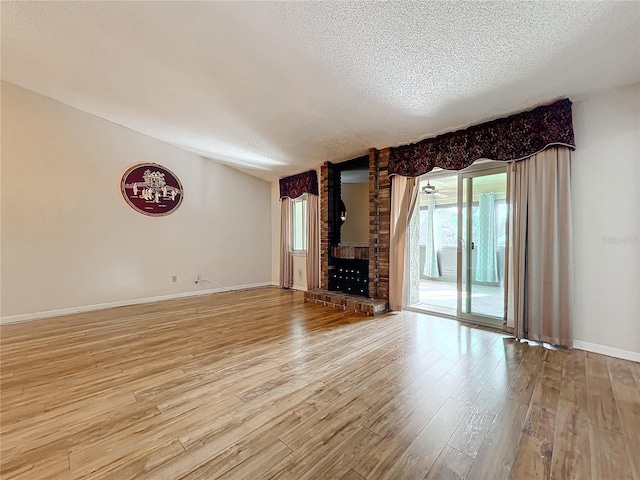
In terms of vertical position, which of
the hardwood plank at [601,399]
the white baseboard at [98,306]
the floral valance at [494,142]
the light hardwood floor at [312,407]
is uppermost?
the floral valance at [494,142]

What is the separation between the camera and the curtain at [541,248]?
8.33 feet

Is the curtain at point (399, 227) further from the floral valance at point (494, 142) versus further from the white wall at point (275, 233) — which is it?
the white wall at point (275, 233)

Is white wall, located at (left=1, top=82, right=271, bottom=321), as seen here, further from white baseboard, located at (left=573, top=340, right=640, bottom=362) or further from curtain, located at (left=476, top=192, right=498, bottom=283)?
white baseboard, located at (left=573, top=340, right=640, bottom=362)

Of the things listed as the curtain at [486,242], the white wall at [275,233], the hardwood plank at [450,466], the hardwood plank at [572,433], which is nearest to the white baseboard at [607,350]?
the hardwood plank at [572,433]

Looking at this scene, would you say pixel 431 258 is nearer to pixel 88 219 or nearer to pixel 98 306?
pixel 98 306

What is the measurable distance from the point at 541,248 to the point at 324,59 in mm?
2845

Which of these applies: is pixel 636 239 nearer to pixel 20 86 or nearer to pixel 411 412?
pixel 411 412

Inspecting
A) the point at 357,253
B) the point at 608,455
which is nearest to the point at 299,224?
the point at 357,253

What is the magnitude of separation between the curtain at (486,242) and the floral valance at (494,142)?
0.58m

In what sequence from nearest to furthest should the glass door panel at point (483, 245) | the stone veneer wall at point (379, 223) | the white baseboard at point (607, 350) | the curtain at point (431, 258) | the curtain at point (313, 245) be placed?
the white baseboard at point (607, 350), the glass door panel at point (483, 245), the stone veneer wall at point (379, 223), the curtain at point (313, 245), the curtain at point (431, 258)

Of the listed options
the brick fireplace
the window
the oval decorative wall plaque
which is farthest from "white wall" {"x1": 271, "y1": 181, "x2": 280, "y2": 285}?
the oval decorative wall plaque

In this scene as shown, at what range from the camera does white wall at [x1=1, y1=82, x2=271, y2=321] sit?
3492 mm

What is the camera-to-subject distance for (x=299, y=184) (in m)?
5.52

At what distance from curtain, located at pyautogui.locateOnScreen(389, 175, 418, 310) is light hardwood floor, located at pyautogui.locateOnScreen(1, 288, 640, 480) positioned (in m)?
1.03
